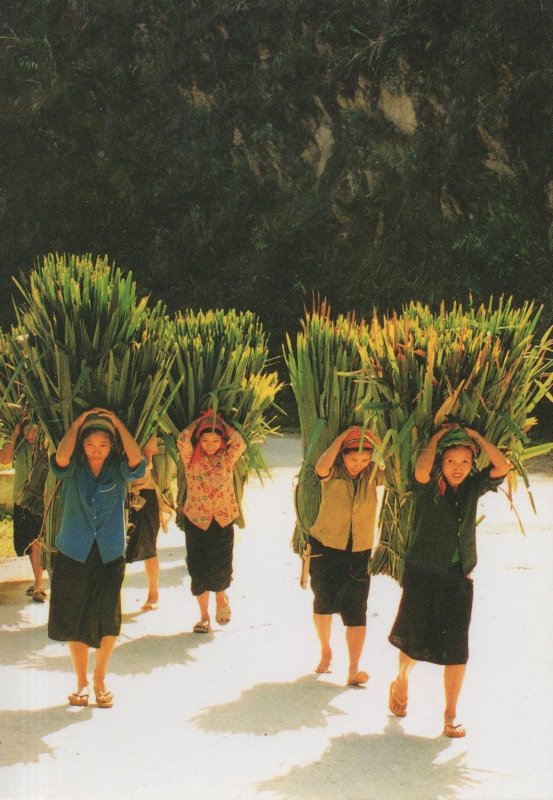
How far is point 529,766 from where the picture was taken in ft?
11.7

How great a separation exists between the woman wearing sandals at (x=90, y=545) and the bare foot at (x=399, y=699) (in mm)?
1080

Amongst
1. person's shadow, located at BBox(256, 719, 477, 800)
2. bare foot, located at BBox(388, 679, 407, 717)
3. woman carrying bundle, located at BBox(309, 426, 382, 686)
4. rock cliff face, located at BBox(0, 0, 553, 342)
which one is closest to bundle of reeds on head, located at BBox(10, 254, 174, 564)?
woman carrying bundle, located at BBox(309, 426, 382, 686)

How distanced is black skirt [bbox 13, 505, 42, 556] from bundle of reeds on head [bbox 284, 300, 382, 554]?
1564mm

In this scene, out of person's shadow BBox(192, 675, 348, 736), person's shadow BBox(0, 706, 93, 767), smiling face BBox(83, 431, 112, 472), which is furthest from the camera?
smiling face BBox(83, 431, 112, 472)

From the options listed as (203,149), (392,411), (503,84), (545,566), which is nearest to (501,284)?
(503,84)

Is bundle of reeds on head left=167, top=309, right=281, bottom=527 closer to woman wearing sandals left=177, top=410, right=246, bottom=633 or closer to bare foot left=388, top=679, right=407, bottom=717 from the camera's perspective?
woman wearing sandals left=177, top=410, right=246, bottom=633

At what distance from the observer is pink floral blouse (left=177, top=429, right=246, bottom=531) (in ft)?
17.3

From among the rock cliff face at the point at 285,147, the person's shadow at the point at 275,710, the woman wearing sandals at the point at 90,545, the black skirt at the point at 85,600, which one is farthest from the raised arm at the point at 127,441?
the rock cliff face at the point at 285,147

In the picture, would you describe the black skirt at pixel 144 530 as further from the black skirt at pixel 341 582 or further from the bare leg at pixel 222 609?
the black skirt at pixel 341 582

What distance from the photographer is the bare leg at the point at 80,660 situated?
411 centimetres

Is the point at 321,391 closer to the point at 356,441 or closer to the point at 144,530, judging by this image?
the point at 356,441

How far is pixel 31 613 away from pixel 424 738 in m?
2.39

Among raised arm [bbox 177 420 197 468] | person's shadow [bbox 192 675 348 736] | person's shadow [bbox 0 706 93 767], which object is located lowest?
person's shadow [bbox 192 675 348 736]

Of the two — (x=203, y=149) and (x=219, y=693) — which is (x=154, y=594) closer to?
(x=219, y=693)
